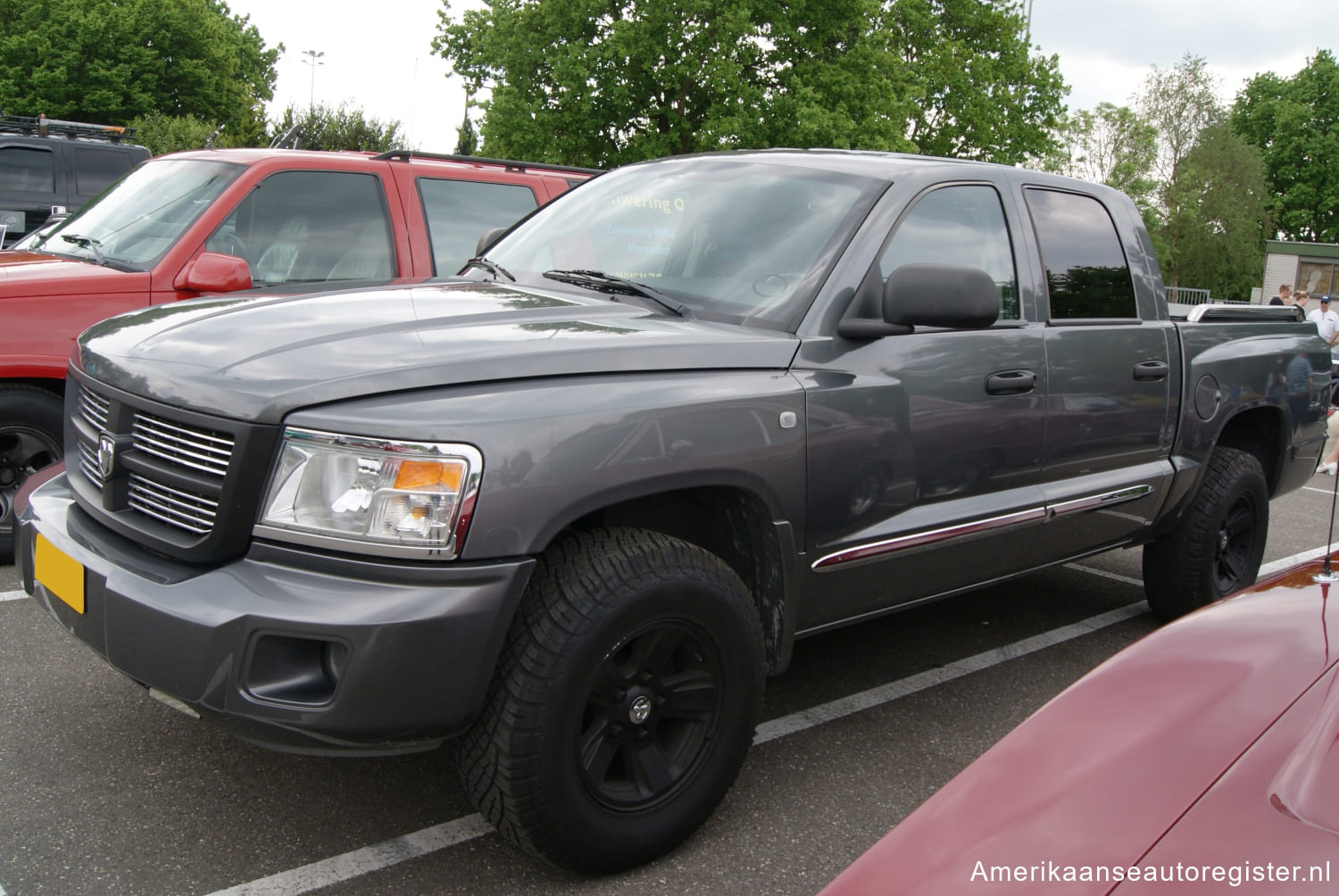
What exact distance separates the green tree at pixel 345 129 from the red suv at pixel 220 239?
34.4 m

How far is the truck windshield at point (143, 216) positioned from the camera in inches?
197

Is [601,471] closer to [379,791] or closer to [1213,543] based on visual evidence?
[379,791]

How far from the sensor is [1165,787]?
130cm

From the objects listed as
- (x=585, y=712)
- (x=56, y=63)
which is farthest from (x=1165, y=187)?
(x=585, y=712)

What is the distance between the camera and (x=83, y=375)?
2.81 meters

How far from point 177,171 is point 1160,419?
461 cm

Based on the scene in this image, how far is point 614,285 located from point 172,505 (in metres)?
1.40

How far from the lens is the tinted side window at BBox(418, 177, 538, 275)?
18.6ft

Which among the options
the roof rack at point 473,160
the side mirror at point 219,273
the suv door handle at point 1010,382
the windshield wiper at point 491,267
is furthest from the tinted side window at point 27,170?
the suv door handle at point 1010,382

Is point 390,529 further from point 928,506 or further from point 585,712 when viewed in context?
point 928,506

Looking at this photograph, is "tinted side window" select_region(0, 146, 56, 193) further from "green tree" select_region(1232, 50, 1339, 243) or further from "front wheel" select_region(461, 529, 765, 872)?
"green tree" select_region(1232, 50, 1339, 243)

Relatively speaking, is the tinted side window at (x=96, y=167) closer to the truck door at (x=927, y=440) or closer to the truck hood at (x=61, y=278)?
the truck hood at (x=61, y=278)

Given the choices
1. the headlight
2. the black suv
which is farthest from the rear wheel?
the black suv

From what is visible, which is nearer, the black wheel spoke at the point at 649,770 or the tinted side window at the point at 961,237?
the black wheel spoke at the point at 649,770
